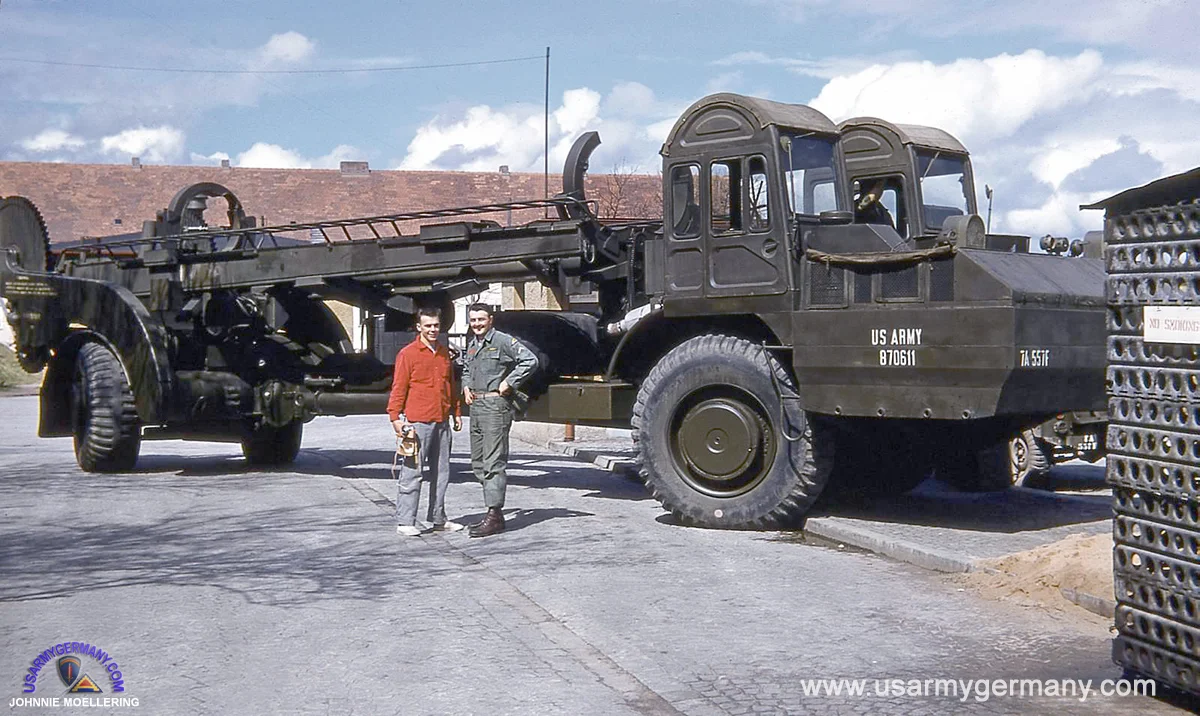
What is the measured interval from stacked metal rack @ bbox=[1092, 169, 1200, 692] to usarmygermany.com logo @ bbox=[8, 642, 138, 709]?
4.14 m

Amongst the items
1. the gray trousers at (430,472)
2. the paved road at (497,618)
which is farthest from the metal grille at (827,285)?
the gray trousers at (430,472)

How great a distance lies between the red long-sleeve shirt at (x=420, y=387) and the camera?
10.5 m

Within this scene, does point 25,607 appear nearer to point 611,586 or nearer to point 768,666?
point 611,586

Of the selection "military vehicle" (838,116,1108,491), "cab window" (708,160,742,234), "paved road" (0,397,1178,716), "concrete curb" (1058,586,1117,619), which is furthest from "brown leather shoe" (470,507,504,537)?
"concrete curb" (1058,586,1117,619)

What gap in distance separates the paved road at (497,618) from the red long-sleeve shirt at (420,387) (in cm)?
98

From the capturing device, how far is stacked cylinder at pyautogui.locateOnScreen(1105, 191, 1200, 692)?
532 centimetres

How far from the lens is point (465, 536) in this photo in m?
10.2

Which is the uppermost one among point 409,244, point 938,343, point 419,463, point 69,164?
point 69,164

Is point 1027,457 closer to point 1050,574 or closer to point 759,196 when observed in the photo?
point 759,196

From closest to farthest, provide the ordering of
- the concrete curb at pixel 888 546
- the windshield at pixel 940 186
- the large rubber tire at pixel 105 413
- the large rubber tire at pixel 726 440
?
the concrete curb at pixel 888 546, the large rubber tire at pixel 726 440, the windshield at pixel 940 186, the large rubber tire at pixel 105 413

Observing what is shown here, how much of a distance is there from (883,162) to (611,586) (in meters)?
5.25

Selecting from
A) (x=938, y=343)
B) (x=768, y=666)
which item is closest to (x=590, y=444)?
(x=938, y=343)

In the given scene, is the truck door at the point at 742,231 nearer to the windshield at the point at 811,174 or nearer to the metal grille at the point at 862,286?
the windshield at the point at 811,174

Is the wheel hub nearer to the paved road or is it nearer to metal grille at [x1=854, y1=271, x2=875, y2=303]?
the paved road
